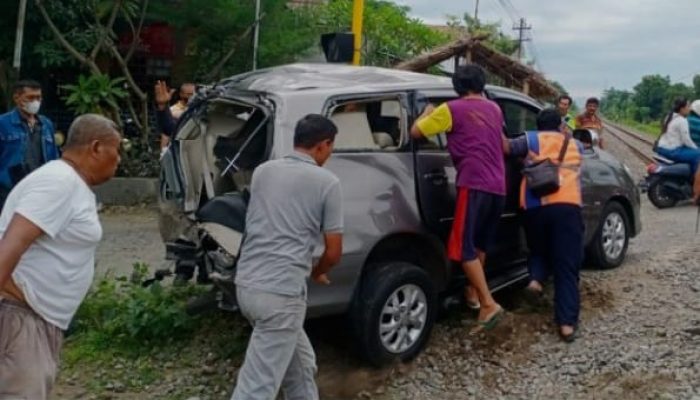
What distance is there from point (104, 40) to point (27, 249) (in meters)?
9.53

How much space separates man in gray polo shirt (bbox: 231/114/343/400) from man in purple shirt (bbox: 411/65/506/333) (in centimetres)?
151

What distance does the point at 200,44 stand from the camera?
44.0 feet

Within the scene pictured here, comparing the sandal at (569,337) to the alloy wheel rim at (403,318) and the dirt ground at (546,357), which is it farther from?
the alloy wheel rim at (403,318)

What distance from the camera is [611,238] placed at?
24.0 ft

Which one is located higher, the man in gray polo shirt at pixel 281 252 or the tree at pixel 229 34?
the tree at pixel 229 34

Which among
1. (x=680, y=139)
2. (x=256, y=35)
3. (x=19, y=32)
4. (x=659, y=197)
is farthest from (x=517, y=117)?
(x=19, y=32)

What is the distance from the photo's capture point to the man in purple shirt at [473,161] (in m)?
5.53

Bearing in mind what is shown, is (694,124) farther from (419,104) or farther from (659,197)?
(419,104)

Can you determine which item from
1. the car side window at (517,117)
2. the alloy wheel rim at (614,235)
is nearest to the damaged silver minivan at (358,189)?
the car side window at (517,117)

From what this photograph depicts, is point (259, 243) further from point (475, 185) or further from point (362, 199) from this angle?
point (475, 185)

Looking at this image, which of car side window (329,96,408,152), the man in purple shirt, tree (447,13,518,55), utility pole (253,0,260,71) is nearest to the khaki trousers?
car side window (329,96,408,152)

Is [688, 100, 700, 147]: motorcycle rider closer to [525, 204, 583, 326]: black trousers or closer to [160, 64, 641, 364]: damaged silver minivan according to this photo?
[160, 64, 641, 364]: damaged silver minivan

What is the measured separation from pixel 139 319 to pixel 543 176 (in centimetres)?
300

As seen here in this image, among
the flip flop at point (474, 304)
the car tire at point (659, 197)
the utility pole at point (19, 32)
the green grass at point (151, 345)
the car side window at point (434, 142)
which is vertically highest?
the utility pole at point (19, 32)
